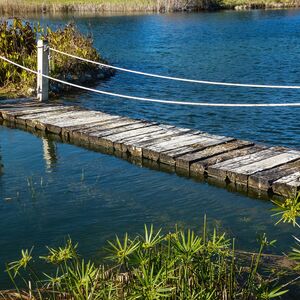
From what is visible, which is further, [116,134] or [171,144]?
[116,134]

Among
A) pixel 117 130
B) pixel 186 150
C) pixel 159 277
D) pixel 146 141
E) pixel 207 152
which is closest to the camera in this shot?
pixel 159 277

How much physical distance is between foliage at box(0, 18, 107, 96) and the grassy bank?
2701cm

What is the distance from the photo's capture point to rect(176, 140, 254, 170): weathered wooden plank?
8211 millimetres

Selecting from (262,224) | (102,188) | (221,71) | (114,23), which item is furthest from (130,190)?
(114,23)

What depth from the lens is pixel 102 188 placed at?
24.9 feet

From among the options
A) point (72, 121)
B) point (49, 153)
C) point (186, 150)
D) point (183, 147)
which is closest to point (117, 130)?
point (72, 121)

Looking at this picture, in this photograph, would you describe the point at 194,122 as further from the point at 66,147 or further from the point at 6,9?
the point at 6,9

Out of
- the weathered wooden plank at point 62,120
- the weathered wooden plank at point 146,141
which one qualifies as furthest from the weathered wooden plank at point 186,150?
the weathered wooden plank at point 62,120

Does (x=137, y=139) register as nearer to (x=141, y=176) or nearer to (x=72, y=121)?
(x=141, y=176)

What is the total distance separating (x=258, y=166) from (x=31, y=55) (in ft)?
31.9

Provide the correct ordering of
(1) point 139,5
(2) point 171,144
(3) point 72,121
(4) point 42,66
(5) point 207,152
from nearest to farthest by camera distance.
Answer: (5) point 207,152 < (2) point 171,144 < (3) point 72,121 < (4) point 42,66 < (1) point 139,5

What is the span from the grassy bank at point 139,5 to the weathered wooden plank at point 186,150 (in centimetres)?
3633

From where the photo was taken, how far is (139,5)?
49.6 meters

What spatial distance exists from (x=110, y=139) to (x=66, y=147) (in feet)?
2.76
